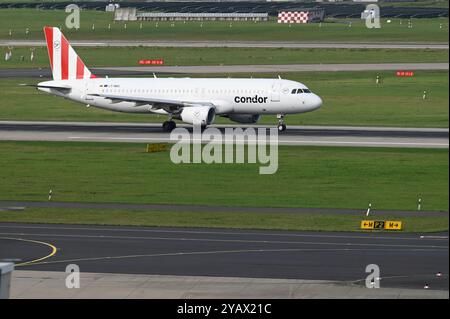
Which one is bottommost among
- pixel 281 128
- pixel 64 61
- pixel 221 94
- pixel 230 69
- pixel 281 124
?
pixel 281 128

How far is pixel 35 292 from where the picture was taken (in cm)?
4597

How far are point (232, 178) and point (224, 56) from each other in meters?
104

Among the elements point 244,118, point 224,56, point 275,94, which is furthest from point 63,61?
point 224,56

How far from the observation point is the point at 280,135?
338 feet

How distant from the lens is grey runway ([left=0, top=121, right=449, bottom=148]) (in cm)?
9812

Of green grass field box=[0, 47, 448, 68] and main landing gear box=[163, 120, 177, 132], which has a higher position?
green grass field box=[0, 47, 448, 68]

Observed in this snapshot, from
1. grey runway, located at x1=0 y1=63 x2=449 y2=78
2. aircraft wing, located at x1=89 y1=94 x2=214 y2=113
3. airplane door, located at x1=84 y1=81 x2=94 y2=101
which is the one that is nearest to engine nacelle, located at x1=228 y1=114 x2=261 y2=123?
aircraft wing, located at x1=89 y1=94 x2=214 y2=113

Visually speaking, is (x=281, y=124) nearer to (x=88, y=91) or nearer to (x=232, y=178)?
(x=88, y=91)

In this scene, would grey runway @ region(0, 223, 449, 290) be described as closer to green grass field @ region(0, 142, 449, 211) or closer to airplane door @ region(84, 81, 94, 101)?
green grass field @ region(0, 142, 449, 211)

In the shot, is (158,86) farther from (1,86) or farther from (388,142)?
(1,86)

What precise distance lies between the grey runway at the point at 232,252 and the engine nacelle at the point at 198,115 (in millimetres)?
41543

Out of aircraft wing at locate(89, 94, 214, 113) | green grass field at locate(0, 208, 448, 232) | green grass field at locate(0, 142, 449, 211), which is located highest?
aircraft wing at locate(89, 94, 214, 113)

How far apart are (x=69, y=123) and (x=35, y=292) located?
2719 inches
